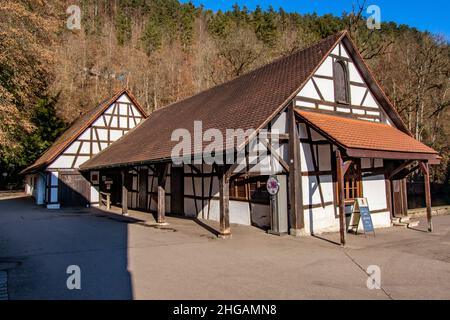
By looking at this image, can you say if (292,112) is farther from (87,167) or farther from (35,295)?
(87,167)

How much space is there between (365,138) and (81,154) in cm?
1518

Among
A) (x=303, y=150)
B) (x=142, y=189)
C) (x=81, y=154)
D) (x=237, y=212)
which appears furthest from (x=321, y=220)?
(x=81, y=154)

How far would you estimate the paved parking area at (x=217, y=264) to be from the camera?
454cm

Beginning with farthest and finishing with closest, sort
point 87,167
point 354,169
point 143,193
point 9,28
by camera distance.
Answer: point 87,167, point 143,193, point 9,28, point 354,169

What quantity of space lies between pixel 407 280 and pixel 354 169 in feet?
18.3

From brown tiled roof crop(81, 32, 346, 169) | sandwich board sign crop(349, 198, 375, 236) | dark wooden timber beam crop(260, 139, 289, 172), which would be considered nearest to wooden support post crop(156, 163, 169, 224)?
brown tiled roof crop(81, 32, 346, 169)

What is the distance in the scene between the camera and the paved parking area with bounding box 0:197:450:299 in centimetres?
454

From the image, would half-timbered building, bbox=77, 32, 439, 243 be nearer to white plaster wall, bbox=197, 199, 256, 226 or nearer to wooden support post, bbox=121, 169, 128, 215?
white plaster wall, bbox=197, 199, 256, 226

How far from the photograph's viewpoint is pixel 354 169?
1027cm

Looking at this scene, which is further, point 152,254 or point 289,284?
point 152,254

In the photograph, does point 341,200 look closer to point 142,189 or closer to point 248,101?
point 248,101

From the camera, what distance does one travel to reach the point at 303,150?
8.98m

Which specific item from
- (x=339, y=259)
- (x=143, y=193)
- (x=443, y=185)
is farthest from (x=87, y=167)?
(x=443, y=185)

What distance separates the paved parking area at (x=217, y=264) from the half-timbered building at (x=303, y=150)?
3.02 ft
